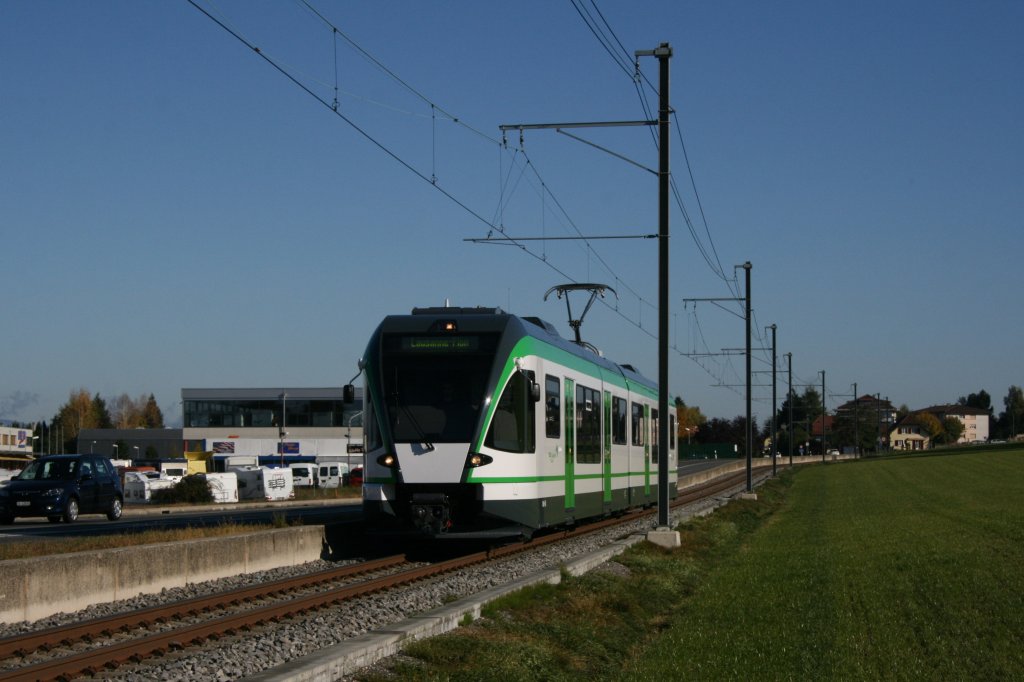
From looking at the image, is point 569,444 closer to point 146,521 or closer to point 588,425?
point 588,425

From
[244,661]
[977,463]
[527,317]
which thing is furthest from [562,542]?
[977,463]

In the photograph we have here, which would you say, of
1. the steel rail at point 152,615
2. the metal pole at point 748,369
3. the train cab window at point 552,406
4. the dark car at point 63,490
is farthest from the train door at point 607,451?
the metal pole at point 748,369

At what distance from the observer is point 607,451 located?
26.5 m

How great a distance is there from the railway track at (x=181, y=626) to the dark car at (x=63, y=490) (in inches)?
586

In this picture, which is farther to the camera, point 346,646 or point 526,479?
point 526,479

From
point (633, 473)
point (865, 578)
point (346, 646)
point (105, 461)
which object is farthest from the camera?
point (105, 461)

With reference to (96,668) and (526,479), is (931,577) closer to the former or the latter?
(526,479)

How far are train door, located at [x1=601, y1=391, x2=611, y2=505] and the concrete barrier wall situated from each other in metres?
7.94

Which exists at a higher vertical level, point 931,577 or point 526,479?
point 526,479

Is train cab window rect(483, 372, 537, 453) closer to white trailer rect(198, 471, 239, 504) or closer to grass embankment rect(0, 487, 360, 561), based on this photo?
grass embankment rect(0, 487, 360, 561)

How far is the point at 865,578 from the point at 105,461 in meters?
21.3

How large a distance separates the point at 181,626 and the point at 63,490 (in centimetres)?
1970

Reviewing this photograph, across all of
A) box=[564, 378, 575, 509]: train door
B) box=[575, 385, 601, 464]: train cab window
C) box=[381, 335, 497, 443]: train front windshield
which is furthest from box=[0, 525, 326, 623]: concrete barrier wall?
box=[575, 385, 601, 464]: train cab window

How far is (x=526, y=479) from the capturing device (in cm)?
1972
